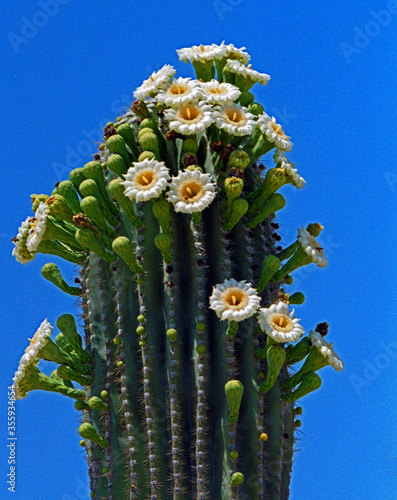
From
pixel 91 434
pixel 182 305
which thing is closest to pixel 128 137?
pixel 182 305

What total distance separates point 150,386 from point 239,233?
5.63 ft

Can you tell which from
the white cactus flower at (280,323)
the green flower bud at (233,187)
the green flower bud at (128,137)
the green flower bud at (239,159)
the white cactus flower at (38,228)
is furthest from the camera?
the green flower bud at (128,137)

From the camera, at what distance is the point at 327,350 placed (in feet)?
23.5

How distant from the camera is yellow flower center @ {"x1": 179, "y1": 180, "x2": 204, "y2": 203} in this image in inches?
277

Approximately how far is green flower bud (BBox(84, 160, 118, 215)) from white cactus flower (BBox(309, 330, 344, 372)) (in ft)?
7.75

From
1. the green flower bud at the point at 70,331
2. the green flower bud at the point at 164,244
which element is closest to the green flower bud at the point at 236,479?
the green flower bud at the point at 70,331

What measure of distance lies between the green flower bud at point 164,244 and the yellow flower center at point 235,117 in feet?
4.63

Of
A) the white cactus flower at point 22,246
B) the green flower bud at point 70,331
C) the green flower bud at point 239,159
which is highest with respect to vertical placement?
the green flower bud at point 239,159

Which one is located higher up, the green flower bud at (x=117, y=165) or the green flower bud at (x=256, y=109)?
the green flower bud at (x=256, y=109)

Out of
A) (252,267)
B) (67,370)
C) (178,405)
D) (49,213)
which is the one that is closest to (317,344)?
(252,267)

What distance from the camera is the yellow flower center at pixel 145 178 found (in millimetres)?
7156

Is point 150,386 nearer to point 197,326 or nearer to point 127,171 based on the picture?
point 197,326

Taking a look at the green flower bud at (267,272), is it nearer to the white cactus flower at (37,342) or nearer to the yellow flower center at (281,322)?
the yellow flower center at (281,322)

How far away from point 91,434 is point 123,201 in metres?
2.25
